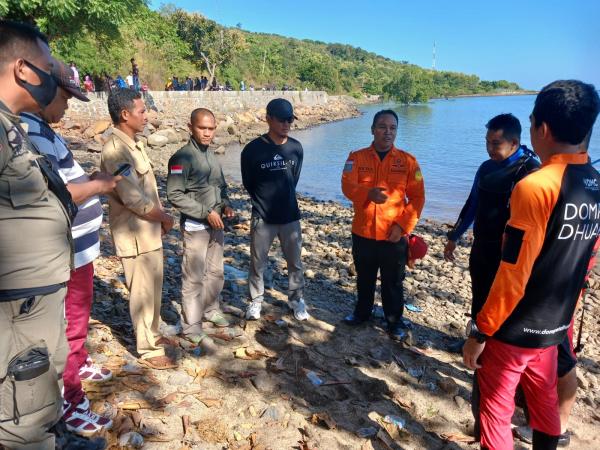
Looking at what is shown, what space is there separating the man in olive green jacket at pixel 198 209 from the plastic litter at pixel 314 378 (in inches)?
37.7

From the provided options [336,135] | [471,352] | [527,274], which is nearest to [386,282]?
[471,352]

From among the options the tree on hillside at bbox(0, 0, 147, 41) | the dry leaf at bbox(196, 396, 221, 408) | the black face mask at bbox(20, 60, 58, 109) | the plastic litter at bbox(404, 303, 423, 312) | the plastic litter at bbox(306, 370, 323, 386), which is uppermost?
the tree on hillside at bbox(0, 0, 147, 41)

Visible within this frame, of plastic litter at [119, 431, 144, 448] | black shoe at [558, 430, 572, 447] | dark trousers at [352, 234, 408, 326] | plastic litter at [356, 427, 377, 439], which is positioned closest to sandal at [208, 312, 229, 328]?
dark trousers at [352, 234, 408, 326]

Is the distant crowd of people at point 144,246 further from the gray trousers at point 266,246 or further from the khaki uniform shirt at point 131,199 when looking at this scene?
the gray trousers at point 266,246

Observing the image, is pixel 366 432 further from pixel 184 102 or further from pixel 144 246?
pixel 184 102

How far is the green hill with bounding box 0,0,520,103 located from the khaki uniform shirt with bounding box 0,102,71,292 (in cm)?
1196

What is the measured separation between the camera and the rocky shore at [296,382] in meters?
2.83

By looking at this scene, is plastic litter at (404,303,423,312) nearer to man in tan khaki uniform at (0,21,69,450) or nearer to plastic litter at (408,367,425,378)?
plastic litter at (408,367,425,378)

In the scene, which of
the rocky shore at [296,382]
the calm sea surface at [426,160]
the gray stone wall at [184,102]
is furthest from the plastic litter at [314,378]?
the gray stone wall at [184,102]

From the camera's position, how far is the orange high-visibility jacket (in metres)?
4.06

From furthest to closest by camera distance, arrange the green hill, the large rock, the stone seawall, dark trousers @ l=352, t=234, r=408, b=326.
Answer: the large rock, the stone seawall, the green hill, dark trousers @ l=352, t=234, r=408, b=326

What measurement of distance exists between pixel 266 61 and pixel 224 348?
72.7m

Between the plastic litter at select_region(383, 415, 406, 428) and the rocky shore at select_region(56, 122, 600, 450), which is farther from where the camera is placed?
the plastic litter at select_region(383, 415, 406, 428)

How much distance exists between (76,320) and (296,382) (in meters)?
1.72
